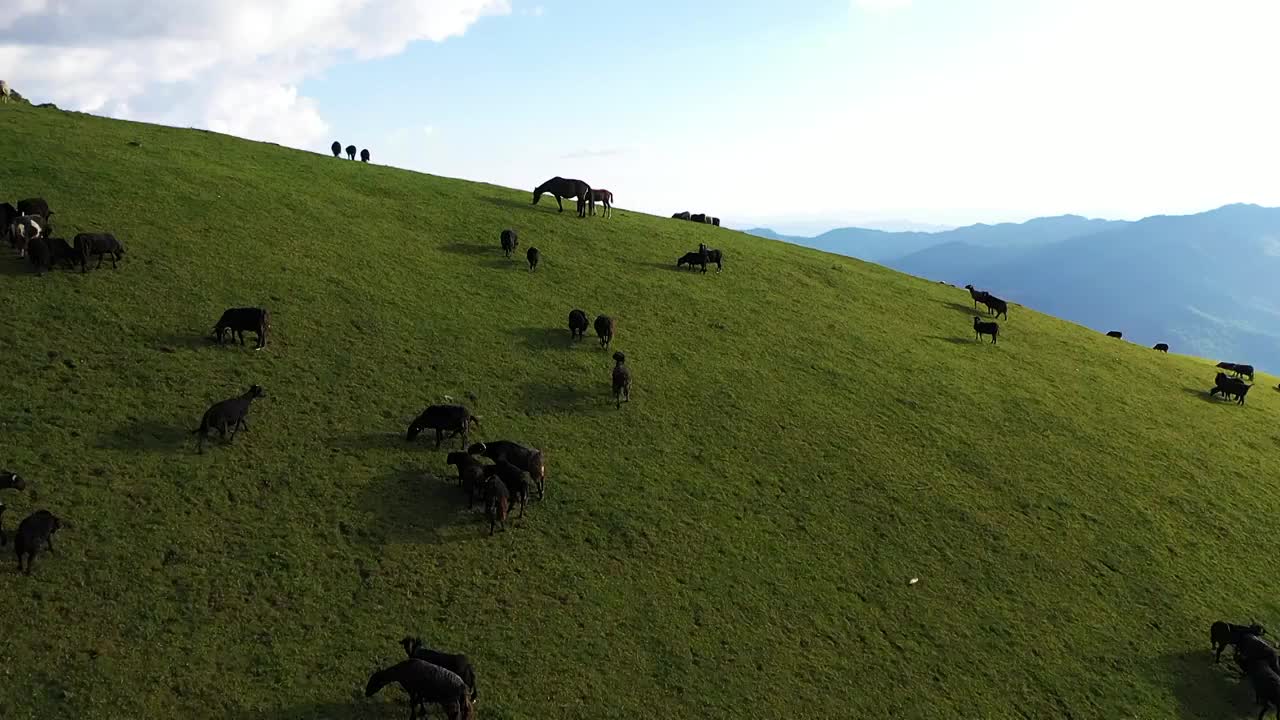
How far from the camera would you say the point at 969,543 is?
72.1 ft

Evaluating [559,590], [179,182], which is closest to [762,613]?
[559,590]

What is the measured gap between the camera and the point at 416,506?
1864 cm

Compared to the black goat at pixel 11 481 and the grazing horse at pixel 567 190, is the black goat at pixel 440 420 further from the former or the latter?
the grazing horse at pixel 567 190

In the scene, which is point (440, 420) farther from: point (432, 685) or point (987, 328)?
point (987, 328)

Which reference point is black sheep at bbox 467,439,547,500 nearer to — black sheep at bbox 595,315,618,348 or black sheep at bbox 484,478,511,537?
black sheep at bbox 484,478,511,537

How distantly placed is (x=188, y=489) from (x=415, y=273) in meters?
16.9

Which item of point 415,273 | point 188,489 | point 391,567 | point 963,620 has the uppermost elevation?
point 415,273

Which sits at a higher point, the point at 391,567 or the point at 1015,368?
the point at 1015,368

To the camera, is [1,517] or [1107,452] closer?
[1,517]

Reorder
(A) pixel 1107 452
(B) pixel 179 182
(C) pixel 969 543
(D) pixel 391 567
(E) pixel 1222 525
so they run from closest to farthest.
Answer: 1. (D) pixel 391 567
2. (C) pixel 969 543
3. (E) pixel 1222 525
4. (A) pixel 1107 452
5. (B) pixel 179 182

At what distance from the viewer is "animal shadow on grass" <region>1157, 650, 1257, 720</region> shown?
1786 cm

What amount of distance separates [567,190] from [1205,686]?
3864 cm

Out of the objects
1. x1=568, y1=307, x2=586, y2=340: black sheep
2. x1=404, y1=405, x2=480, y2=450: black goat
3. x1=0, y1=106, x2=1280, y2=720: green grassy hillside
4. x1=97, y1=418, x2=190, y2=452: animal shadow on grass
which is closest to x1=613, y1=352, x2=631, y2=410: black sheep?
x1=0, y1=106, x2=1280, y2=720: green grassy hillside

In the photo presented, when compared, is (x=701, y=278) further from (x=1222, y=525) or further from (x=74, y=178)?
(x=74, y=178)
